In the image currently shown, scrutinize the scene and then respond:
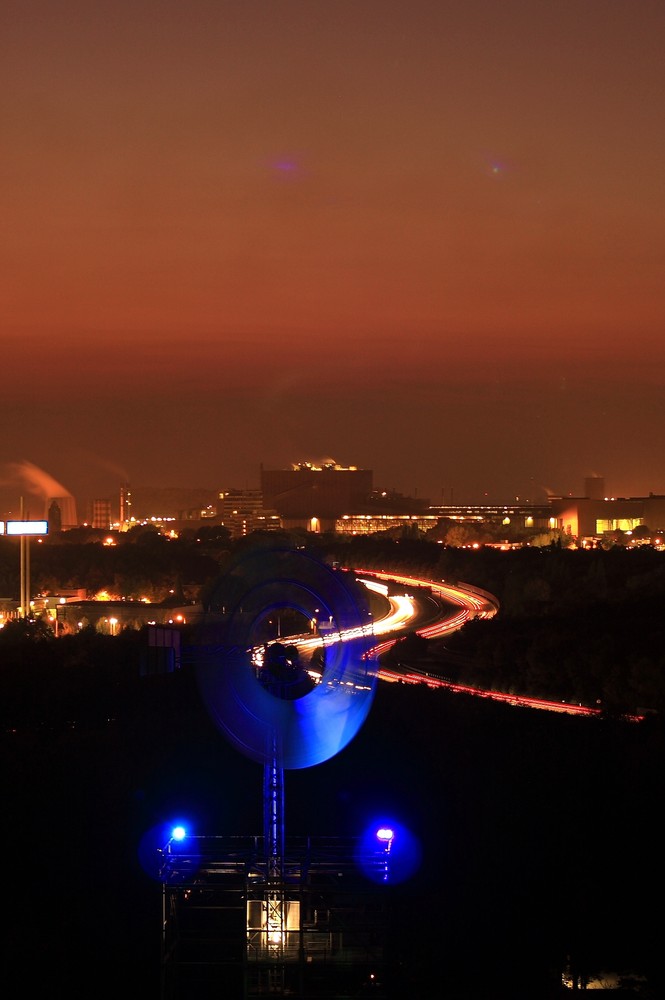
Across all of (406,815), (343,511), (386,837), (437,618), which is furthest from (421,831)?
(343,511)

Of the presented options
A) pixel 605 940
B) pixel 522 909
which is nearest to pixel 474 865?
pixel 522 909

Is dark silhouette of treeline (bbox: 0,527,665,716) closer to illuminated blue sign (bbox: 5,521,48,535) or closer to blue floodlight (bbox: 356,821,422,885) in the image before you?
illuminated blue sign (bbox: 5,521,48,535)

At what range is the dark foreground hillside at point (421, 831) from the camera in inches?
310

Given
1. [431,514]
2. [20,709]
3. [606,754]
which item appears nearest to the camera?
[606,754]

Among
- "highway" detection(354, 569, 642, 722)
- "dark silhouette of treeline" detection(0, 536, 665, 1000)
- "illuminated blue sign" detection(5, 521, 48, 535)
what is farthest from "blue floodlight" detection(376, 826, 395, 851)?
"illuminated blue sign" detection(5, 521, 48, 535)

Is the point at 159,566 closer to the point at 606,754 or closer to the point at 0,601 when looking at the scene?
the point at 0,601

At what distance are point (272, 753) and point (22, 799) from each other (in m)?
3.93

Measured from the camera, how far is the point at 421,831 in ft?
31.8

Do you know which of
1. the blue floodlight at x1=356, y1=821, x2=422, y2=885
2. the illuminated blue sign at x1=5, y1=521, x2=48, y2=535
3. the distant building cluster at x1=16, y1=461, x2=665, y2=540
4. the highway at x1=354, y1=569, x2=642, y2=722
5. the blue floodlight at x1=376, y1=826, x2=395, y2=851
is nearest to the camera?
the blue floodlight at x1=356, y1=821, x2=422, y2=885

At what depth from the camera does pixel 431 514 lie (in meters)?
64.4

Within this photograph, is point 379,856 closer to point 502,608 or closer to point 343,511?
point 502,608

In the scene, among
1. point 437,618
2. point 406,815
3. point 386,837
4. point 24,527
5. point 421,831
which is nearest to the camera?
point 386,837

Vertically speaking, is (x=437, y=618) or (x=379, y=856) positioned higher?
(x=437, y=618)

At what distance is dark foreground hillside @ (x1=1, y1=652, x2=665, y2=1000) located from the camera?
7.87 metres
